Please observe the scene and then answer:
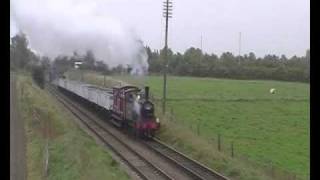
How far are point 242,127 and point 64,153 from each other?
819 inches

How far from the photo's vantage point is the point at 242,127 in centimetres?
3766

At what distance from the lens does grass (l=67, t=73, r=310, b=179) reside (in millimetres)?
21322

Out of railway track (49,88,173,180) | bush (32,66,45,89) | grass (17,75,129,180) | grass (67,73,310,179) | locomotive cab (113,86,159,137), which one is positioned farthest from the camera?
bush (32,66,45,89)

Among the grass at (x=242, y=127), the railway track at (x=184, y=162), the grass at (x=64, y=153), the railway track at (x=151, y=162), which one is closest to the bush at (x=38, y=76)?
the grass at (x=242, y=127)

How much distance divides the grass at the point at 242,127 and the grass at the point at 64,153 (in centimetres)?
426

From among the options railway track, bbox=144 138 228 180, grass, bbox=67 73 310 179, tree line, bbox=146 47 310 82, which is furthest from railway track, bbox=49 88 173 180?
tree line, bbox=146 47 310 82

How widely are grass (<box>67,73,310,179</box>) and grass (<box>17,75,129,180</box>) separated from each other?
4.26m

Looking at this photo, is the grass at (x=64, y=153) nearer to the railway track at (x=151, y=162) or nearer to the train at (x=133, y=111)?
the railway track at (x=151, y=162)

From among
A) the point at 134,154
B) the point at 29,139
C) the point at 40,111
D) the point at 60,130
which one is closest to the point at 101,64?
the point at 40,111

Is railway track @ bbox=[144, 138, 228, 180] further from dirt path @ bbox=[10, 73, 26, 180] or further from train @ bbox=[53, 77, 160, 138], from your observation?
dirt path @ bbox=[10, 73, 26, 180]

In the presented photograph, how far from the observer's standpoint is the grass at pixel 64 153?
53.5 feet
